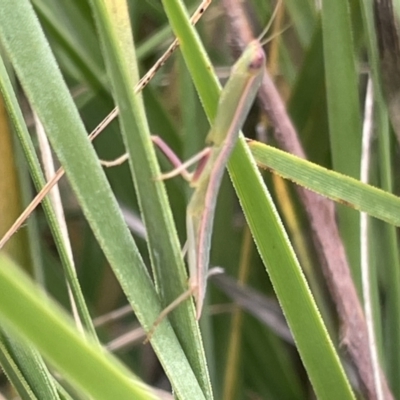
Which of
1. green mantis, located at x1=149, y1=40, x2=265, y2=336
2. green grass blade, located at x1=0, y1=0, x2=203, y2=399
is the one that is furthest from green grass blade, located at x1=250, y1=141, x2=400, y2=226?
green grass blade, located at x1=0, y1=0, x2=203, y2=399

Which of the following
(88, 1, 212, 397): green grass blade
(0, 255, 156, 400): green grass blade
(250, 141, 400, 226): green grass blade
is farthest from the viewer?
(250, 141, 400, 226): green grass blade

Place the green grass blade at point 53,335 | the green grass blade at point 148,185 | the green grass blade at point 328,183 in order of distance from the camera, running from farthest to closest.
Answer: the green grass blade at point 328,183 → the green grass blade at point 148,185 → the green grass blade at point 53,335

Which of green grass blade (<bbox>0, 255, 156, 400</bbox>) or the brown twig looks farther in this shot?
the brown twig

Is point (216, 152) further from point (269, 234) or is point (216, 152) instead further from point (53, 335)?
point (53, 335)

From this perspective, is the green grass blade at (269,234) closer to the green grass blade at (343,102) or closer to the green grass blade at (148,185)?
the green grass blade at (148,185)

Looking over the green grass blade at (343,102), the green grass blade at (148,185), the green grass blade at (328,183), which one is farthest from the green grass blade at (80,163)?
Result: the green grass blade at (343,102)

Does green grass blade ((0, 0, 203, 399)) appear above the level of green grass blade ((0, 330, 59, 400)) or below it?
above

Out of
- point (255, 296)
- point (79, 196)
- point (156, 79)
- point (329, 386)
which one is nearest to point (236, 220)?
point (255, 296)

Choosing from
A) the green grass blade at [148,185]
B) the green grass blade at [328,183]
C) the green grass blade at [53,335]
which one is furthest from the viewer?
the green grass blade at [328,183]

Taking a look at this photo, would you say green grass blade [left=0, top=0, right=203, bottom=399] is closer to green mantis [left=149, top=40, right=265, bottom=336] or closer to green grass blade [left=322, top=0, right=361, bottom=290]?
green mantis [left=149, top=40, right=265, bottom=336]
